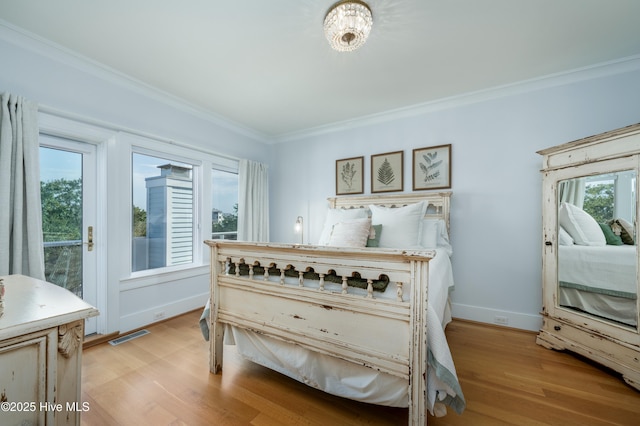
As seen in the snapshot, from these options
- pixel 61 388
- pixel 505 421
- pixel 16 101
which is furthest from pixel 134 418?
pixel 16 101

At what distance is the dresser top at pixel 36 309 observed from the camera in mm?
703

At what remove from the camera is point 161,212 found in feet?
9.49

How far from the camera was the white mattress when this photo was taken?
115cm

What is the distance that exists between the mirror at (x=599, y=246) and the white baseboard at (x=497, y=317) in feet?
1.59

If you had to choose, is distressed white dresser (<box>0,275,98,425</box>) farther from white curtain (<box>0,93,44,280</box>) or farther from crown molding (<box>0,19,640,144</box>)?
crown molding (<box>0,19,640,144</box>)

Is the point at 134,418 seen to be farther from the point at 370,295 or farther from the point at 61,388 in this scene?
the point at 370,295

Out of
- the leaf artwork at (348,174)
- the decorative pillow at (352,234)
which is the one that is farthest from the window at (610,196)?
the leaf artwork at (348,174)

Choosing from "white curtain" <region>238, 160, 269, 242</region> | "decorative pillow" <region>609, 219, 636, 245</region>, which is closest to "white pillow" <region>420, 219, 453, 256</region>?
"decorative pillow" <region>609, 219, 636, 245</region>

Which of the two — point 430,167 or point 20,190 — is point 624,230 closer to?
point 430,167

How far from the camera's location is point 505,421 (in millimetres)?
1372

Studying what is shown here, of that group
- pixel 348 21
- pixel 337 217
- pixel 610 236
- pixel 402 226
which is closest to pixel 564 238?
pixel 610 236

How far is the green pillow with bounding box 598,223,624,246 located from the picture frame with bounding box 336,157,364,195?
7.18 feet

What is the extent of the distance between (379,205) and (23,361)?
9.71ft

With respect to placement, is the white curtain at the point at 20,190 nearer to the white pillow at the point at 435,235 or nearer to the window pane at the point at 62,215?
the window pane at the point at 62,215
